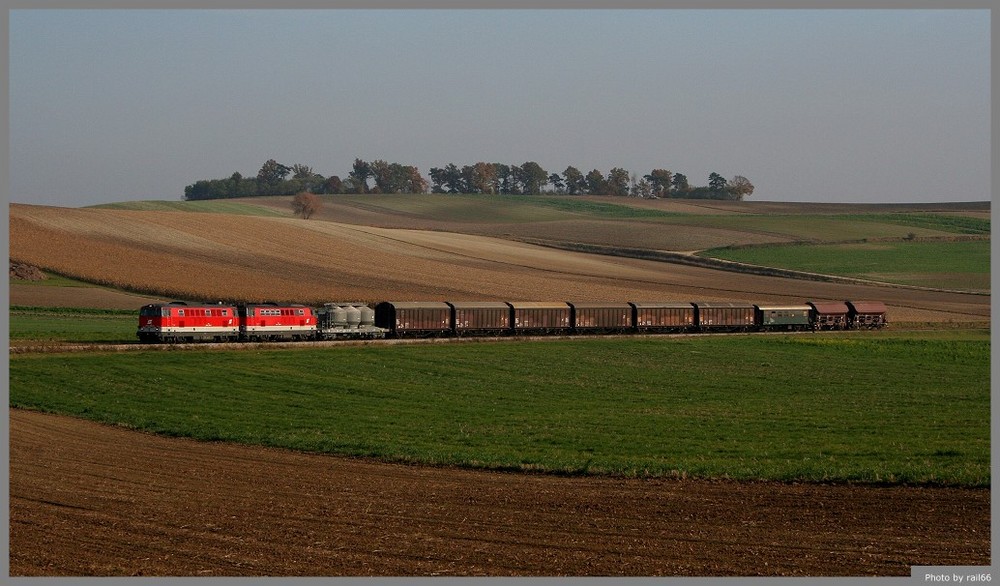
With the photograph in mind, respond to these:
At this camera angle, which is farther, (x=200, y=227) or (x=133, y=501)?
(x=200, y=227)

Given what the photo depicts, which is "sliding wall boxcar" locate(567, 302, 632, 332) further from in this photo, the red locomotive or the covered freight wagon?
the red locomotive

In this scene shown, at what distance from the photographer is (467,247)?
126812 mm

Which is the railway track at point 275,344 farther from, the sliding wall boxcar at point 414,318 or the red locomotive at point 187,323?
the sliding wall boxcar at point 414,318

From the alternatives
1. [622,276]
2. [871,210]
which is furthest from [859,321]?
[871,210]

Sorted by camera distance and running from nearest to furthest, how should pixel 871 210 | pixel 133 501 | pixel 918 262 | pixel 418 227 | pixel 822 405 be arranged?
pixel 133 501 < pixel 822 405 < pixel 918 262 < pixel 418 227 < pixel 871 210

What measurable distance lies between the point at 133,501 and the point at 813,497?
14.8 metres

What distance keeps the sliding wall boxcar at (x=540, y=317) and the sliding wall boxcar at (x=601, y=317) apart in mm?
727

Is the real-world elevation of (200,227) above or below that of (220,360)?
above

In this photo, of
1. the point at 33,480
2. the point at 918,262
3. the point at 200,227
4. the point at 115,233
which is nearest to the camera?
the point at 33,480

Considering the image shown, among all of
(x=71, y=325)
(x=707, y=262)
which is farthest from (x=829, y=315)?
(x=71, y=325)

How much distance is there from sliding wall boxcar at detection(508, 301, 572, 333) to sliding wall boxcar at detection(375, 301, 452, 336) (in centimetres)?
466

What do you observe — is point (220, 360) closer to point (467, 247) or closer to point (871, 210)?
point (467, 247)

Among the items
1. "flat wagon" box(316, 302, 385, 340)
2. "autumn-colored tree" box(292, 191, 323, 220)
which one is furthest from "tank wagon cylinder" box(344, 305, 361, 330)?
"autumn-colored tree" box(292, 191, 323, 220)

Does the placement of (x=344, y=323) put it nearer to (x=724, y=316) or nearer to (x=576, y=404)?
(x=724, y=316)
